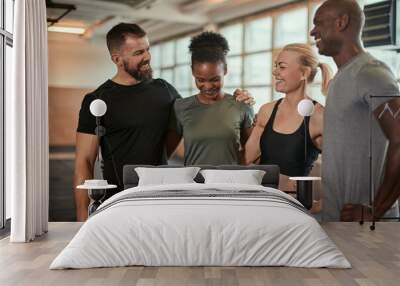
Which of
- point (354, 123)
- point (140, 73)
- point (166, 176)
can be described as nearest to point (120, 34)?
point (140, 73)

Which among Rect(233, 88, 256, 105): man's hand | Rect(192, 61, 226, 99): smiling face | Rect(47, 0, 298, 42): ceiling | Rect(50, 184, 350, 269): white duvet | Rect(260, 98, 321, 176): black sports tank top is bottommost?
Rect(50, 184, 350, 269): white duvet

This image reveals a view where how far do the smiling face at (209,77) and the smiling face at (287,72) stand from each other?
2.28 feet

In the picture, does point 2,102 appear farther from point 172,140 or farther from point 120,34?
point 172,140

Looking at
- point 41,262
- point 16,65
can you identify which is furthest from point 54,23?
point 41,262

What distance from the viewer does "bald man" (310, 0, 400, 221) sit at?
7.74 m

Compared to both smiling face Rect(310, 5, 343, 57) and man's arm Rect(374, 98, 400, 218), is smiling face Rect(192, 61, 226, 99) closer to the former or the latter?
smiling face Rect(310, 5, 343, 57)

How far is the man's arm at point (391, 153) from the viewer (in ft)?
25.3

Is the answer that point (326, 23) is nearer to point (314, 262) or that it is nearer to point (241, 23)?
point (241, 23)

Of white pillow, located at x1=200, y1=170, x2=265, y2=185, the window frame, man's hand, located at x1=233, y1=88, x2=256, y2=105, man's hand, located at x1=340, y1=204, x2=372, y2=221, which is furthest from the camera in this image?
man's hand, located at x1=233, y1=88, x2=256, y2=105

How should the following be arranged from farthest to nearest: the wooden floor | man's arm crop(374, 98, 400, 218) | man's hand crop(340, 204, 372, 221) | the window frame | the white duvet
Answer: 1. man's hand crop(340, 204, 372, 221)
2. man's arm crop(374, 98, 400, 218)
3. the window frame
4. the white duvet
5. the wooden floor

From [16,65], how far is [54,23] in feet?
6.45

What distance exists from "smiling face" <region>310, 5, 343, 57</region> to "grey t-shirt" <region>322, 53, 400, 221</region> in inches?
11.0

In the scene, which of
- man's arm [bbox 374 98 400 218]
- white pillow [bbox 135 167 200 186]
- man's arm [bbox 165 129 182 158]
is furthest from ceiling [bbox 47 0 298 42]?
man's arm [bbox 374 98 400 218]

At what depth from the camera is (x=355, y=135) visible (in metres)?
7.75
